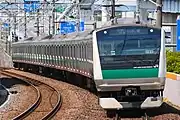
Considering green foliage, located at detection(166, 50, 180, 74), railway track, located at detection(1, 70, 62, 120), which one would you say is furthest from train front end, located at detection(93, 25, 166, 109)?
green foliage, located at detection(166, 50, 180, 74)

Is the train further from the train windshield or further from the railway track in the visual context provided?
the railway track

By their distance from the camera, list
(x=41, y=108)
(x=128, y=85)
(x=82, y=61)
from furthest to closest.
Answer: (x=82, y=61) < (x=41, y=108) < (x=128, y=85)

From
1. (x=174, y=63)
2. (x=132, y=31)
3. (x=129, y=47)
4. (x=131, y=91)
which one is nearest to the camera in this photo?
(x=131, y=91)

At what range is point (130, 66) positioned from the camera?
12336 mm

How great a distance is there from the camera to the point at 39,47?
3212 cm

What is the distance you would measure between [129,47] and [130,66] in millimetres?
536

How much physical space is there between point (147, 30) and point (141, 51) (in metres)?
0.63

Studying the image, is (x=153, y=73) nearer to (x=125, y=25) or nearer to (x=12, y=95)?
(x=125, y=25)

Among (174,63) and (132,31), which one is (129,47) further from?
(174,63)

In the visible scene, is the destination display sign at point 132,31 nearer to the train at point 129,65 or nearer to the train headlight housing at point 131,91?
the train at point 129,65

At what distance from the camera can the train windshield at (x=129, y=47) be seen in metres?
12.4

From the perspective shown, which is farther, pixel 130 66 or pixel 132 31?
pixel 132 31

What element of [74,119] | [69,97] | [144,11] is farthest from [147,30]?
[144,11]

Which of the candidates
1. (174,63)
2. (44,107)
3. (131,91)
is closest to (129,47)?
(131,91)
